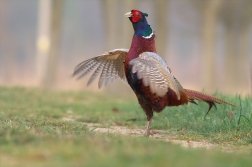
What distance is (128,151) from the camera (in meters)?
4.05

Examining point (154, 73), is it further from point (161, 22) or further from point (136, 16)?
point (161, 22)

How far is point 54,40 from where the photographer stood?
19.3 meters

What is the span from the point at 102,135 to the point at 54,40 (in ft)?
46.4

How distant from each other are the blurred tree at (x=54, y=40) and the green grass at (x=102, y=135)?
5.78 meters

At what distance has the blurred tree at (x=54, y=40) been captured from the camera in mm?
19094

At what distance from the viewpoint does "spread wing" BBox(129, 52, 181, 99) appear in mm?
6039

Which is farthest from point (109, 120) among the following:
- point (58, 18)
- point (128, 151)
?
point (58, 18)

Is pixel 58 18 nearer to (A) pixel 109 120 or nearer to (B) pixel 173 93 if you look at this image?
(A) pixel 109 120

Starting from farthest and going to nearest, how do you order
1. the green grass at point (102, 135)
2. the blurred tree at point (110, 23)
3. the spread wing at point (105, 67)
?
1. the blurred tree at point (110, 23)
2. the spread wing at point (105, 67)
3. the green grass at point (102, 135)

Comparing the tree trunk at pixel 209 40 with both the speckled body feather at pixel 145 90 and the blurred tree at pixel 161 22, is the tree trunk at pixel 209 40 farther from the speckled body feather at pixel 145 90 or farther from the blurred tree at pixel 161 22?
the speckled body feather at pixel 145 90

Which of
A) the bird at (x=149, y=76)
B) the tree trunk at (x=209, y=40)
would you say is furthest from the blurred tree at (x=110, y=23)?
the bird at (x=149, y=76)

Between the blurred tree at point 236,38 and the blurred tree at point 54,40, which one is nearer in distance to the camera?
the blurred tree at point 54,40

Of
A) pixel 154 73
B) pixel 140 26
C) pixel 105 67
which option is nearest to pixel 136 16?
pixel 140 26

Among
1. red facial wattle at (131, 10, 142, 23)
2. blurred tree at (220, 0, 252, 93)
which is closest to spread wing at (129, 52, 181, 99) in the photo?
red facial wattle at (131, 10, 142, 23)
